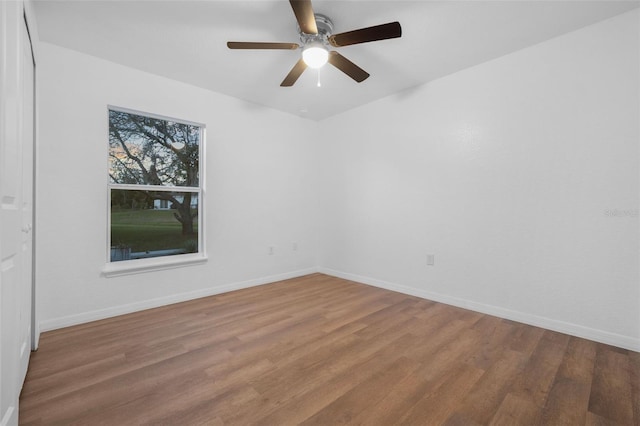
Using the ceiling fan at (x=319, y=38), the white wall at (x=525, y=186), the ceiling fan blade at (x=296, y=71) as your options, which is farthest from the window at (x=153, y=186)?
the white wall at (x=525, y=186)

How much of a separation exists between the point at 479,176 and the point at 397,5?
184cm

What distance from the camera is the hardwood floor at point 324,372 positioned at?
1.49m

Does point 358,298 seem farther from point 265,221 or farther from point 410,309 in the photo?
point 265,221

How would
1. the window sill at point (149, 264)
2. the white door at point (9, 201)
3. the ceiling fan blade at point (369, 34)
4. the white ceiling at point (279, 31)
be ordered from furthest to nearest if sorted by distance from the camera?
the window sill at point (149, 264) → the white ceiling at point (279, 31) → the ceiling fan blade at point (369, 34) → the white door at point (9, 201)

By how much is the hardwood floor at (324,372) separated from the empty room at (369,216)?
0.02m

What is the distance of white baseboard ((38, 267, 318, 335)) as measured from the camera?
8.30 feet

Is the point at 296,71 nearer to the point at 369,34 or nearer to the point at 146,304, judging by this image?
the point at 369,34

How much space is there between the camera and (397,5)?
6.79 ft

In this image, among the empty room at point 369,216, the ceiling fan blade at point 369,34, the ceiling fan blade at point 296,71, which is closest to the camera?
the empty room at point 369,216

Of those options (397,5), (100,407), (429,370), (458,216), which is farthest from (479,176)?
(100,407)

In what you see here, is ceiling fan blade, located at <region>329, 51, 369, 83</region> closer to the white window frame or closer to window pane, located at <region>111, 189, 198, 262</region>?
the white window frame

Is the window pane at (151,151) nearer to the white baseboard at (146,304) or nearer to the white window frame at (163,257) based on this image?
the white window frame at (163,257)

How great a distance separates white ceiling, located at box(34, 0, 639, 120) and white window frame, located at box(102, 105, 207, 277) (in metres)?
0.54

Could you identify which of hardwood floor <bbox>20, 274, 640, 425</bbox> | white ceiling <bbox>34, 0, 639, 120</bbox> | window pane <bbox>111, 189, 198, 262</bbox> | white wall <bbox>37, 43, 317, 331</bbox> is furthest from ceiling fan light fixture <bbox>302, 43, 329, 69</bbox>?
hardwood floor <bbox>20, 274, 640, 425</bbox>
